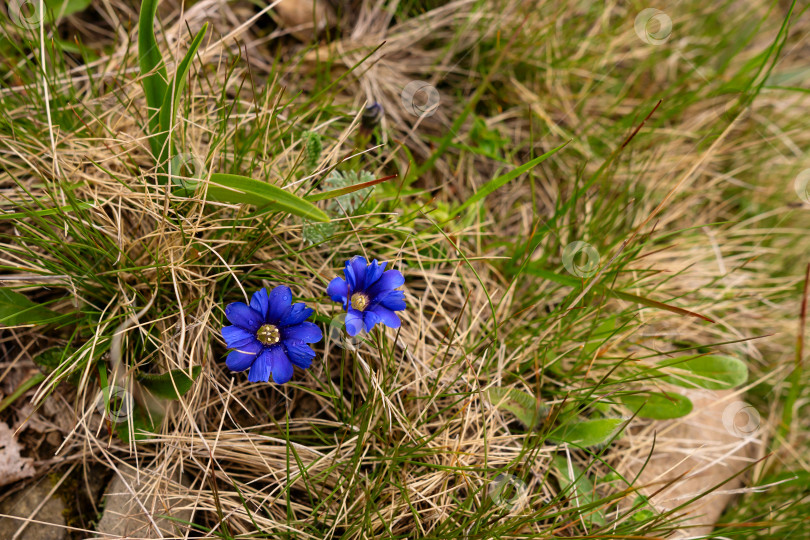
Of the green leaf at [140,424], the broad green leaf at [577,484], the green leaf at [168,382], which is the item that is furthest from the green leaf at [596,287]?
the green leaf at [140,424]

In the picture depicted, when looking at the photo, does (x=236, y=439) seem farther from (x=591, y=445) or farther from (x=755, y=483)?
(x=755, y=483)

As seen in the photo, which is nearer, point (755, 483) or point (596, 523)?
point (596, 523)

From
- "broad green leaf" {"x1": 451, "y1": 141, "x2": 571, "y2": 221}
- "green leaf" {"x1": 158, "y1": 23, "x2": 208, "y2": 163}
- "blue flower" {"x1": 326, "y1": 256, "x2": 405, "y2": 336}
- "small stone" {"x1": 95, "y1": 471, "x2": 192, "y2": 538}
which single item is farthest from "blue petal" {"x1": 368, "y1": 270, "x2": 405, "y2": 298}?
"small stone" {"x1": 95, "y1": 471, "x2": 192, "y2": 538}

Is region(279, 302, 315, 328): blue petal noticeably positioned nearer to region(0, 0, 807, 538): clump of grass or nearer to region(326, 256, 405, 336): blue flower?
region(326, 256, 405, 336): blue flower

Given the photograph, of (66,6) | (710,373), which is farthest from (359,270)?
(66,6)

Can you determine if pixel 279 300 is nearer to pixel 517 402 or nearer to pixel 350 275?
pixel 350 275

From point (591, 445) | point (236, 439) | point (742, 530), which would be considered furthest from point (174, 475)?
point (742, 530)
